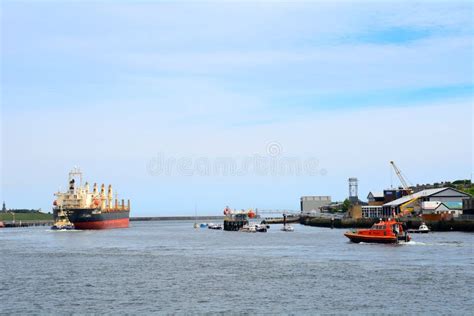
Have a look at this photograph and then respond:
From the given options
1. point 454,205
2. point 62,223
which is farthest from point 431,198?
point 62,223

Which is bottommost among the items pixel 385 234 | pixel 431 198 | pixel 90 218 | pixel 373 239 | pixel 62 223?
pixel 373 239

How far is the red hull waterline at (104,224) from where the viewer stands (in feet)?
495

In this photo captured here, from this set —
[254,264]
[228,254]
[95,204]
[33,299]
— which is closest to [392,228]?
[228,254]

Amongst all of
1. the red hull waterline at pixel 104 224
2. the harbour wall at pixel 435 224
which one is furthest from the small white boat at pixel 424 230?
the red hull waterline at pixel 104 224

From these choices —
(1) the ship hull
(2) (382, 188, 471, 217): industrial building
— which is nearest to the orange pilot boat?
(2) (382, 188, 471, 217): industrial building

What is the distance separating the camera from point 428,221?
128 meters

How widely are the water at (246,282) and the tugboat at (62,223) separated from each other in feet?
249

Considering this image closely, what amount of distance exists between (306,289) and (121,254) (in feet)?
116

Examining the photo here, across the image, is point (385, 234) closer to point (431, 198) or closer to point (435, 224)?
point (435, 224)

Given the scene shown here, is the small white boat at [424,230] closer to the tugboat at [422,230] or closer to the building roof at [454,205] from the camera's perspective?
the tugboat at [422,230]

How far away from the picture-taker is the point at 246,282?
1940 inches

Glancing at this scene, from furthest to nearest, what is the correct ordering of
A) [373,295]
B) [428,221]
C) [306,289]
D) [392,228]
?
1. [428,221]
2. [392,228]
3. [306,289]
4. [373,295]

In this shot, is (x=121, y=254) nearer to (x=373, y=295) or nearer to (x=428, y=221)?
(x=373, y=295)

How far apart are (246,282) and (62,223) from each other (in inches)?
4507
